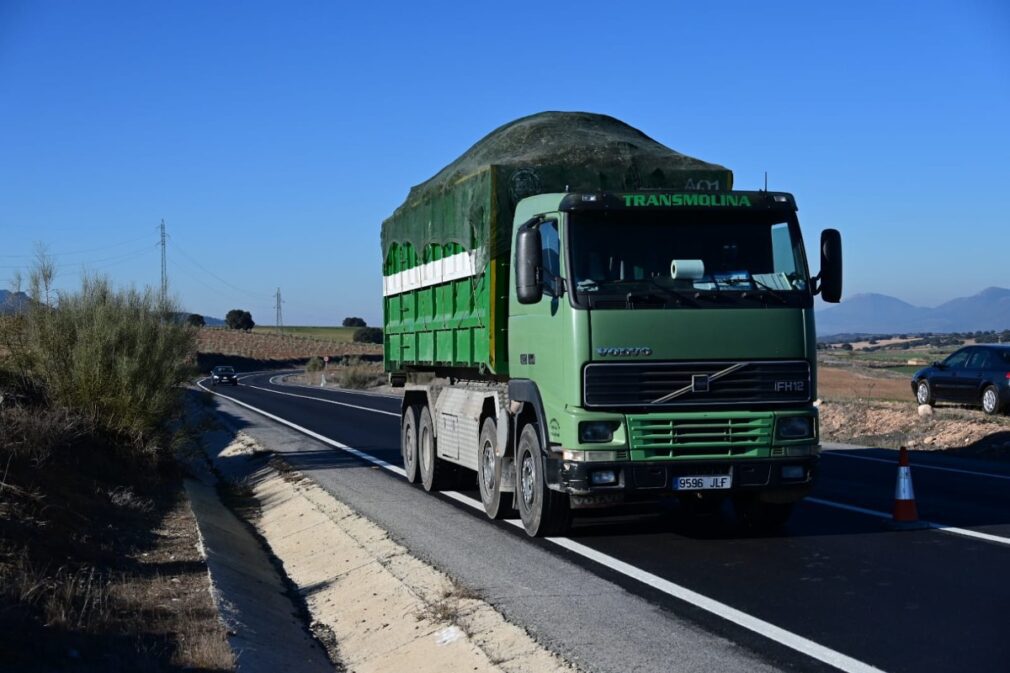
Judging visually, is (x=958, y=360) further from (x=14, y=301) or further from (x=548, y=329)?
(x=14, y=301)

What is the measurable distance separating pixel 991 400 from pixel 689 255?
16275mm

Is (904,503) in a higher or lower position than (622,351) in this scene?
lower

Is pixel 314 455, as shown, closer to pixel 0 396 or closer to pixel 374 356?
pixel 0 396

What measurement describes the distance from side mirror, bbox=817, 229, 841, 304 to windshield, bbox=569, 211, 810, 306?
7.7 inches

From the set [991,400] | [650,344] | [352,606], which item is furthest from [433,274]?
[991,400]

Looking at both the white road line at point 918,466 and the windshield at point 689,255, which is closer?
the windshield at point 689,255

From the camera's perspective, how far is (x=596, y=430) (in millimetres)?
10156

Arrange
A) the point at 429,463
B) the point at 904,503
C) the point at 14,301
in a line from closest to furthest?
the point at 904,503 → the point at 429,463 → the point at 14,301

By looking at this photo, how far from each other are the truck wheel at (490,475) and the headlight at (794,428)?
3.20m

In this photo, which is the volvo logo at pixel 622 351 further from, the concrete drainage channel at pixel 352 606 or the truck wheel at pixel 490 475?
the truck wheel at pixel 490 475

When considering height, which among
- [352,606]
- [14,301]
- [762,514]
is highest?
[14,301]

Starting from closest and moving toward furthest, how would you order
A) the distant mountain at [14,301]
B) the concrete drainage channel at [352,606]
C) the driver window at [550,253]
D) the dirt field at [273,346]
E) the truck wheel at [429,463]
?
1. the concrete drainage channel at [352,606]
2. the driver window at [550,253]
3. the truck wheel at [429,463]
4. the distant mountain at [14,301]
5. the dirt field at [273,346]

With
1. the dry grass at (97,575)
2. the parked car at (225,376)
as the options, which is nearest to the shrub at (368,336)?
the parked car at (225,376)

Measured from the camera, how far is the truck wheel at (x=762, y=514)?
1139cm
